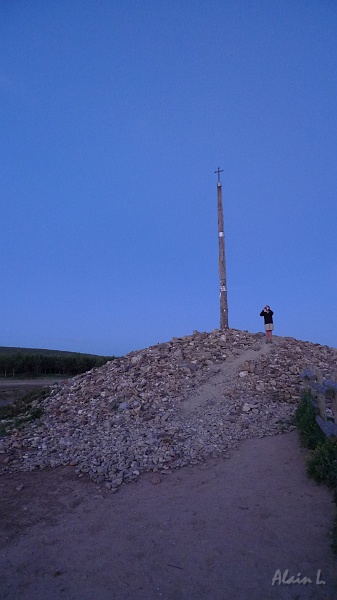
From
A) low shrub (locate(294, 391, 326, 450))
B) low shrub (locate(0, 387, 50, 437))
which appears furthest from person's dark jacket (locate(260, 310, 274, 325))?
low shrub (locate(0, 387, 50, 437))

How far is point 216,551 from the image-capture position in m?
5.30

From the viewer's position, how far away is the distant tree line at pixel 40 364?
35.1 m

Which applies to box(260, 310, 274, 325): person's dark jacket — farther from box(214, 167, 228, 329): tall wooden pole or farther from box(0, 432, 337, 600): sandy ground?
box(0, 432, 337, 600): sandy ground

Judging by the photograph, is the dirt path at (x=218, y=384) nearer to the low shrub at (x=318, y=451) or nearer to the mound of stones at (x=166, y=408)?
the mound of stones at (x=166, y=408)

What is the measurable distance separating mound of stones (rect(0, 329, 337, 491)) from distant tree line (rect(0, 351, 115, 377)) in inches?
873

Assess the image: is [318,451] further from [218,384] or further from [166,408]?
[218,384]

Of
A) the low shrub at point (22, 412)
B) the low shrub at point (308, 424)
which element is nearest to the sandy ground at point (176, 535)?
the low shrub at point (308, 424)

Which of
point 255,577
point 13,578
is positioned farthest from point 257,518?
point 13,578

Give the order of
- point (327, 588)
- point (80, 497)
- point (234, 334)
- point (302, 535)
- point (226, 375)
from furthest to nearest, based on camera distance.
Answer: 1. point (234, 334)
2. point (226, 375)
3. point (80, 497)
4. point (302, 535)
5. point (327, 588)

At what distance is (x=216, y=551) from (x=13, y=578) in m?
2.42

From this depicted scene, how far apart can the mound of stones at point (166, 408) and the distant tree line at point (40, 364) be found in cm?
2217

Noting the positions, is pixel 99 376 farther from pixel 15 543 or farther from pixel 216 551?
pixel 216 551

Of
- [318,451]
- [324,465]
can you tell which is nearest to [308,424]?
[318,451]

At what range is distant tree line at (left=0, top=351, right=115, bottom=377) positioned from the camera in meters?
35.1
